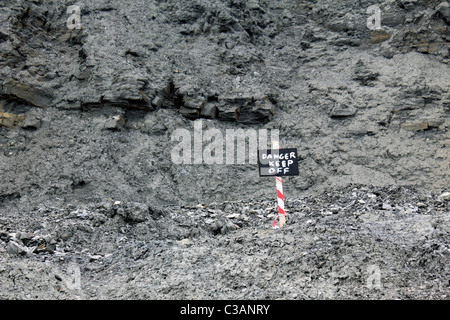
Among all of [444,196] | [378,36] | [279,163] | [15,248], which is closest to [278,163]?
[279,163]

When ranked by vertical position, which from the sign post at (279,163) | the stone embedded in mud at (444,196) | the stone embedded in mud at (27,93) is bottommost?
the stone embedded in mud at (444,196)

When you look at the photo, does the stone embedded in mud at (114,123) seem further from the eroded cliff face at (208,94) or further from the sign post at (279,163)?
the sign post at (279,163)

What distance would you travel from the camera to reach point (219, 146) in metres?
9.72


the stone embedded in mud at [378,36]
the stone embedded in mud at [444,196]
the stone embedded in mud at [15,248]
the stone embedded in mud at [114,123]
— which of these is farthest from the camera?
the stone embedded in mud at [378,36]

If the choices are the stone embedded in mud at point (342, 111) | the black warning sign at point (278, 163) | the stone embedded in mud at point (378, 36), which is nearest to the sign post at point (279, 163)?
the black warning sign at point (278, 163)

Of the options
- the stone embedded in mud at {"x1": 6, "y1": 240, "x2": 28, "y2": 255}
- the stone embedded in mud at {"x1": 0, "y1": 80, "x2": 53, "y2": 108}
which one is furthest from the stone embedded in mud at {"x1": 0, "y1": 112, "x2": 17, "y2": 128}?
the stone embedded in mud at {"x1": 6, "y1": 240, "x2": 28, "y2": 255}

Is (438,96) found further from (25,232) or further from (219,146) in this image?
(25,232)

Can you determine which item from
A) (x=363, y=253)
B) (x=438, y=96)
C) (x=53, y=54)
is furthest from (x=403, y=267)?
(x=53, y=54)

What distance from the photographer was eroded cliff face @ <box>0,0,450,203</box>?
9094 millimetres

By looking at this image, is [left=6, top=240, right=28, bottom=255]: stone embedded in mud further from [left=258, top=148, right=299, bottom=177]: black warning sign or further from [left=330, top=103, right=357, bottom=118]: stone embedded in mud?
[left=330, top=103, right=357, bottom=118]: stone embedded in mud

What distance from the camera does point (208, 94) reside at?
33.8 feet

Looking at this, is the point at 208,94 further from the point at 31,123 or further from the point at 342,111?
the point at 31,123

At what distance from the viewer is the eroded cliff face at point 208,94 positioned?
9.09 meters
